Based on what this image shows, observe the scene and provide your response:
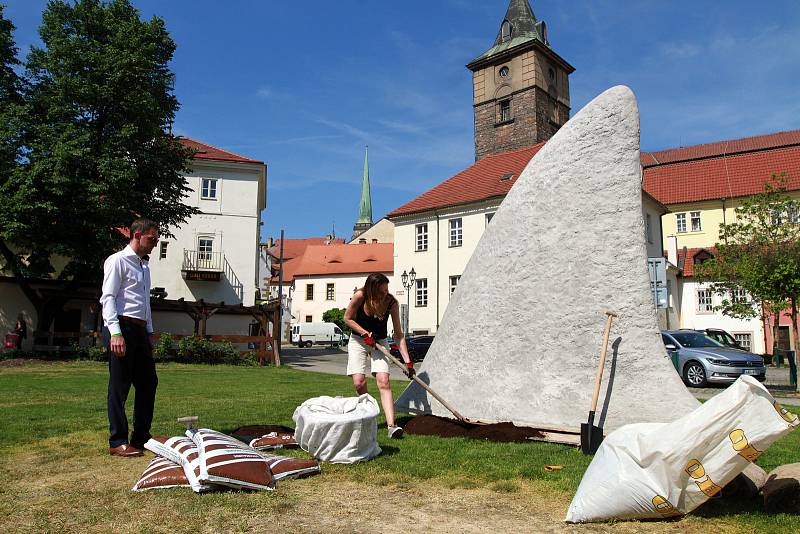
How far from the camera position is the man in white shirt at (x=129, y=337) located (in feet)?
17.1

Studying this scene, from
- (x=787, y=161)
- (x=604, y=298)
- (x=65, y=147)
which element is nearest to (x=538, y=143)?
(x=787, y=161)

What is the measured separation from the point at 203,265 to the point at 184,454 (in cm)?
3134

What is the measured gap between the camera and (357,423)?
4844 millimetres

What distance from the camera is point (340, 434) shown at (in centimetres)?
486

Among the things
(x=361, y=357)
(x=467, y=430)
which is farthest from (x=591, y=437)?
(x=361, y=357)

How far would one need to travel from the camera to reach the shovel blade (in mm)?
5391

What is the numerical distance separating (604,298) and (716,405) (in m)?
2.93

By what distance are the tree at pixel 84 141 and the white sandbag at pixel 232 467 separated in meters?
19.3

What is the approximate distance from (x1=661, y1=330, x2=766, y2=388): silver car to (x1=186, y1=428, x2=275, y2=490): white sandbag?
49.1ft

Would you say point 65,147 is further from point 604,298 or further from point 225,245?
point 604,298

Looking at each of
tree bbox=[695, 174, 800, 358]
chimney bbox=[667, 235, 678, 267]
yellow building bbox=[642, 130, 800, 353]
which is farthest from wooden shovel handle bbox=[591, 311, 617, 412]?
chimney bbox=[667, 235, 678, 267]

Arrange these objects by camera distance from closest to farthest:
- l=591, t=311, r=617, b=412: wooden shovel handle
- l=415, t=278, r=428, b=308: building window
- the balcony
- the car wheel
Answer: l=591, t=311, r=617, b=412: wooden shovel handle
the car wheel
the balcony
l=415, t=278, r=428, b=308: building window

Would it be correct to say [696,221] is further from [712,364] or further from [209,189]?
[209,189]

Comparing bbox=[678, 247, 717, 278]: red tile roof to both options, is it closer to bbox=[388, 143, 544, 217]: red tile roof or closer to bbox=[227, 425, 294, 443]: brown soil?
bbox=[388, 143, 544, 217]: red tile roof
